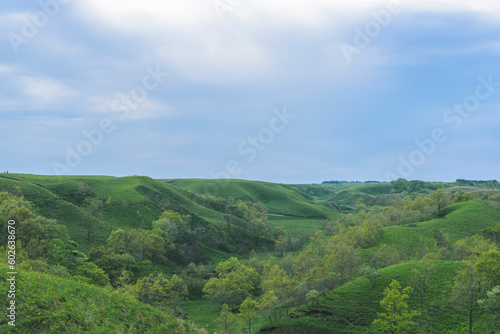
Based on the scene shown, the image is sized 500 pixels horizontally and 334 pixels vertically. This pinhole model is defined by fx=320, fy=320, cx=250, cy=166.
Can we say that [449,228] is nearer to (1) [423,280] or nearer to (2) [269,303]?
(1) [423,280]

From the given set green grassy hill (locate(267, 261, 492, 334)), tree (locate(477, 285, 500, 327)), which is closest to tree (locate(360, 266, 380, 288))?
green grassy hill (locate(267, 261, 492, 334))

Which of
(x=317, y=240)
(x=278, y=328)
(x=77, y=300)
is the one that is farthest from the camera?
(x=317, y=240)

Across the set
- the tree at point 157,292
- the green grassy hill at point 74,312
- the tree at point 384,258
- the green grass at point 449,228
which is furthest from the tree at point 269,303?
the green grass at point 449,228

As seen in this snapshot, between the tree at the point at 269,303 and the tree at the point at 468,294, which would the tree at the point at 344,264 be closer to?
the tree at the point at 269,303

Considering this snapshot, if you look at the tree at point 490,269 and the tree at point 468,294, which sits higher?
the tree at point 490,269

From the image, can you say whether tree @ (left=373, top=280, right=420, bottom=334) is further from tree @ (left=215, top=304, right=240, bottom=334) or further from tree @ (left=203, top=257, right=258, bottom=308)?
tree @ (left=203, top=257, right=258, bottom=308)

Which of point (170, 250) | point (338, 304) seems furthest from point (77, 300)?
point (170, 250)

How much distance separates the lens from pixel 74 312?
80.1 feet

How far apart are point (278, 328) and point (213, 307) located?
123ft

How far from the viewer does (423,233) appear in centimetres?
11994

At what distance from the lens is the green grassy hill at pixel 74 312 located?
21.9m

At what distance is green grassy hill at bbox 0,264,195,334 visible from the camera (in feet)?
71.8

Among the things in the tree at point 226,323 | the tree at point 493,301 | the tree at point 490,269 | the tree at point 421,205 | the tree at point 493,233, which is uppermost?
the tree at point 421,205

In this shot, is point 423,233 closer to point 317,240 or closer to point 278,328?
point 317,240
